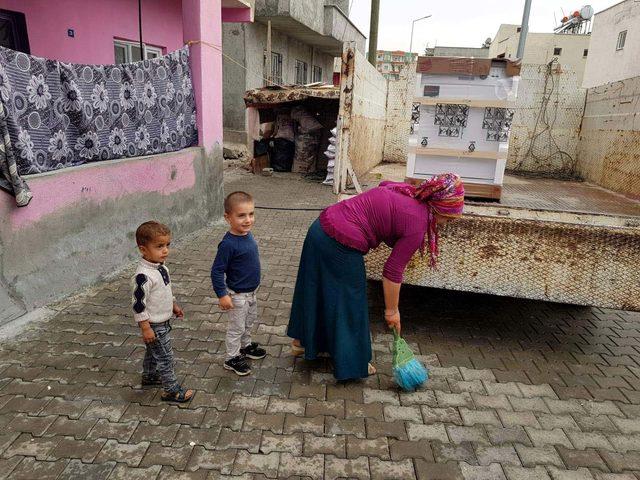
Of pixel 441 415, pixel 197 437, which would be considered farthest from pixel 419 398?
pixel 197 437

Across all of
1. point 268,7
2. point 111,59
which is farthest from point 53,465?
point 268,7

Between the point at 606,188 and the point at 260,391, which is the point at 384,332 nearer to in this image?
the point at 260,391

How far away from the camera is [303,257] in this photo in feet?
9.95

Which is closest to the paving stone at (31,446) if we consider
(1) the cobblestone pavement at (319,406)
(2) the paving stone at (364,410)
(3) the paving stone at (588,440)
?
(1) the cobblestone pavement at (319,406)

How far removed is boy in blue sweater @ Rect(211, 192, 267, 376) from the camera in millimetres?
2793

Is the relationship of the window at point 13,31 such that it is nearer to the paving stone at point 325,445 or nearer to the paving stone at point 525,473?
the paving stone at point 325,445

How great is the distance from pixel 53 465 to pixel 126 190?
10.6ft

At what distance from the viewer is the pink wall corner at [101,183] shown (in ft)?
12.1

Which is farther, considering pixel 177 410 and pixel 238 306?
pixel 238 306

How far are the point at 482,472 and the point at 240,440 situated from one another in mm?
1256

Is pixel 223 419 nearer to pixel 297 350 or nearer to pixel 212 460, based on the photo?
pixel 212 460

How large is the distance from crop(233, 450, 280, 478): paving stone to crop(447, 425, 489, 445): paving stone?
0.99 metres

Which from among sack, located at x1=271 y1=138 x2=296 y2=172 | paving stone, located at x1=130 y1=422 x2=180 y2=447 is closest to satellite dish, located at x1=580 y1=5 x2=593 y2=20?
sack, located at x1=271 y1=138 x2=296 y2=172

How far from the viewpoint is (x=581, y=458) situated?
248 cm
